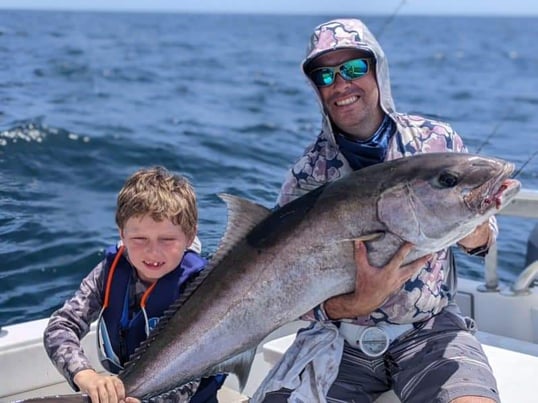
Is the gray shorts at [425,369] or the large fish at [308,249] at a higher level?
the large fish at [308,249]

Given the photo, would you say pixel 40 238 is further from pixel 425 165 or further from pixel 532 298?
pixel 425 165

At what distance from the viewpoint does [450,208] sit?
2.76 m

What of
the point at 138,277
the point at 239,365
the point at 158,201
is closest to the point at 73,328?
the point at 138,277

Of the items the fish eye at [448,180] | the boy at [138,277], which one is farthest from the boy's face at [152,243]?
the fish eye at [448,180]

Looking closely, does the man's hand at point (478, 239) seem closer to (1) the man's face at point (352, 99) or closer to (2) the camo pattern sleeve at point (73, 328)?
(1) the man's face at point (352, 99)

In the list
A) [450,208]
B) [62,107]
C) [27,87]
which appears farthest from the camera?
[27,87]

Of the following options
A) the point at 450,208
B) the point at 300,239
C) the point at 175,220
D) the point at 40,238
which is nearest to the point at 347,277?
the point at 300,239

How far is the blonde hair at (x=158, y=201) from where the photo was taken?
3.24m

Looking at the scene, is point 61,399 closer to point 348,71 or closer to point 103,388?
point 103,388

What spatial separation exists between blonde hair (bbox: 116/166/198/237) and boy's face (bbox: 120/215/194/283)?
2cm

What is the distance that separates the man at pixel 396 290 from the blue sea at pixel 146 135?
32.8 inches

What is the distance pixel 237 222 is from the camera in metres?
3.03

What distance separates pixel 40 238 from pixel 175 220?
12.6 feet

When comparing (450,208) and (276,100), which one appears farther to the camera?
(276,100)
